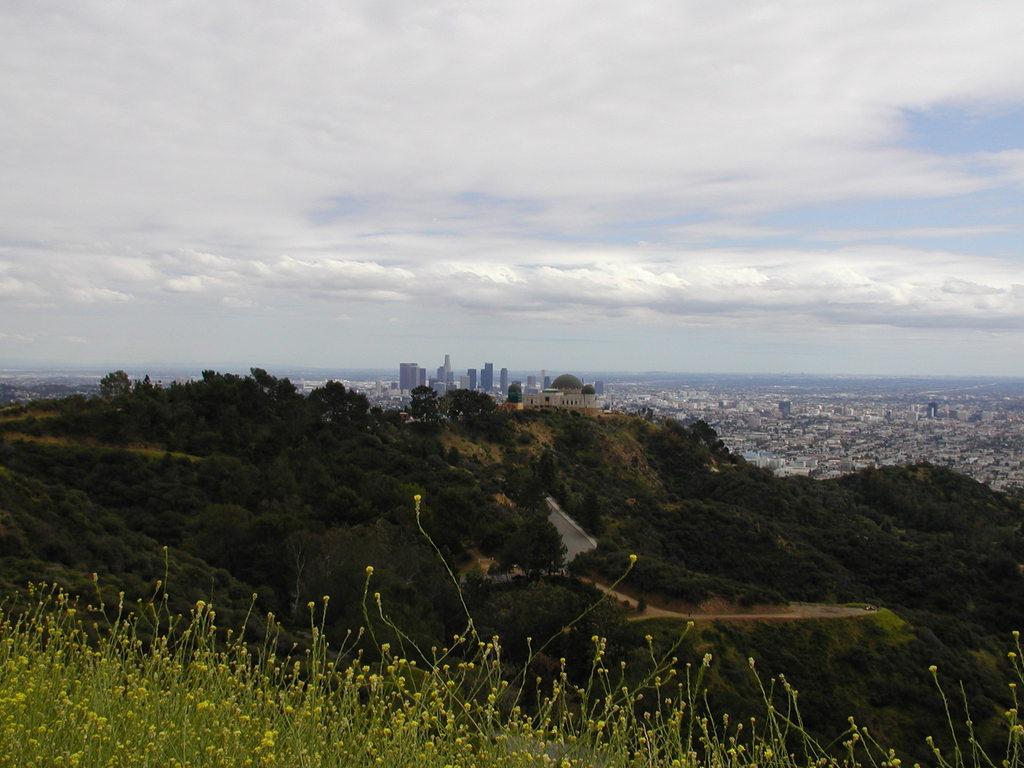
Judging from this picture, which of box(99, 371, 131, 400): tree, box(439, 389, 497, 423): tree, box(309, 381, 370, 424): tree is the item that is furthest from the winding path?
box(439, 389, 497, 423): tree

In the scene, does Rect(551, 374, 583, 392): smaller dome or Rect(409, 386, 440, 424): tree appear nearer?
Rect(409, 386, 440, 424): tree

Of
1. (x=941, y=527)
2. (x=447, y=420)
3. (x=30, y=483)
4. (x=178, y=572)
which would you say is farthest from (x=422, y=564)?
(x=941, y=527)

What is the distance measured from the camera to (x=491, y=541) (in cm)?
2080

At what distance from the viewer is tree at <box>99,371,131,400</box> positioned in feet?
95.0

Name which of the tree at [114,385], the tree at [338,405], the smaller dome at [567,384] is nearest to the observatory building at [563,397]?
the smaller dome at [567,384]

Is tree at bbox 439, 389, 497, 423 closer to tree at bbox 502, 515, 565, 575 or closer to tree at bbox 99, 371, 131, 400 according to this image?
tree at bbox 99, 371, 131, 400

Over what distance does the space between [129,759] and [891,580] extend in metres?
26.4

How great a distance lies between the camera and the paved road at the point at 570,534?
24438 millimetres

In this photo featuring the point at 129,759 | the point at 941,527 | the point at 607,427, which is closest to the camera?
the point at 129,759

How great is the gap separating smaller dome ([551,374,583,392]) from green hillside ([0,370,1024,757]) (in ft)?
48.5

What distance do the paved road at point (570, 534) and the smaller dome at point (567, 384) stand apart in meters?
24.0

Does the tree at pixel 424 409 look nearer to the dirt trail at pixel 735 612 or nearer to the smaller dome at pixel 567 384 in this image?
the smaller dome at pixel 567 384

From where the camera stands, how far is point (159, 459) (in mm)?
23297

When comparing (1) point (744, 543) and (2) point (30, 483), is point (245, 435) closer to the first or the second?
(2) point (30, 483)
